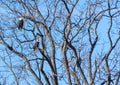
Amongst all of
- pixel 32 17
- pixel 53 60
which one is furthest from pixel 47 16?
pixel 53 60

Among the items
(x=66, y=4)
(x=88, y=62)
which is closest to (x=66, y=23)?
(x=66, y=4)

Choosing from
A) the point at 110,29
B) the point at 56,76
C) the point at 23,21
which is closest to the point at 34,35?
the point at 23,21

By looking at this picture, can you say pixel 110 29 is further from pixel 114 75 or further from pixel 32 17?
pixel 32 17

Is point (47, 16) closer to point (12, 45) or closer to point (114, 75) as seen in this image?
point (12, 45)

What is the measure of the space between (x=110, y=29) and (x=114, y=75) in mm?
1750

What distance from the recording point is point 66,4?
16.0 m

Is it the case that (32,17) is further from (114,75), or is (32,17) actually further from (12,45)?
(114,75)

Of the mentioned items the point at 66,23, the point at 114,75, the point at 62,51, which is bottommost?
the point at 114,75

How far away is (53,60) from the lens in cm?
1698

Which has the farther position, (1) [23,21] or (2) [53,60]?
(2) [53,60]

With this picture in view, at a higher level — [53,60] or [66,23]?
[66,23]

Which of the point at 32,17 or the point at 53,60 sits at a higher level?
the point at 32,17

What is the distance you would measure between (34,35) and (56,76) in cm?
175

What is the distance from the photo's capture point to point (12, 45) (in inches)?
642
